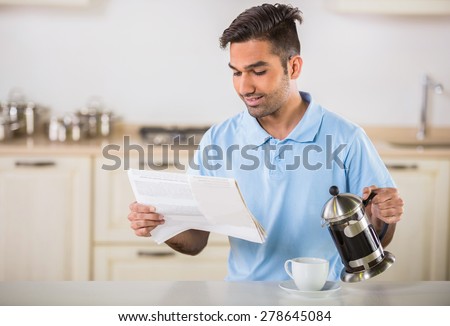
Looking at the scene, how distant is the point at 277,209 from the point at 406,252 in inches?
62.4

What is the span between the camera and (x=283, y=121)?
6.57ft

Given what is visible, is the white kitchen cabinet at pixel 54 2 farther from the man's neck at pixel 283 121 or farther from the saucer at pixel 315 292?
the saucer at pixel 315 292

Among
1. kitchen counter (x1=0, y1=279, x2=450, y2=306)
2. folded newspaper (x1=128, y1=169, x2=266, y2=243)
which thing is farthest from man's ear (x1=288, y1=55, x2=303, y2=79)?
kitchen counter (x1=0, y1=279, x2=450, y2=306)

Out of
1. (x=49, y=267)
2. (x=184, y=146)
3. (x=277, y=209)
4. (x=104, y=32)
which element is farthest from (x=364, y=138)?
(x=104, y=32)

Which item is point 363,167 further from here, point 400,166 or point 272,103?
point 400,166

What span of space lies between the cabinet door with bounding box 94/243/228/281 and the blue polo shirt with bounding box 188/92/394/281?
1338mm

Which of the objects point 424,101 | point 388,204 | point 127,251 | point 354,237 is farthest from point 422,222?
point 354,237

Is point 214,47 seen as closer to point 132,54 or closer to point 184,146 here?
point 132,54

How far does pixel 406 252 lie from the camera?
3.34 metres

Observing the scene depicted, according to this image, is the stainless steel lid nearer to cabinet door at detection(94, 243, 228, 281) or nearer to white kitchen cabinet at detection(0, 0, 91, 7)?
cabinet door at detection(94, 243, 228, 281)

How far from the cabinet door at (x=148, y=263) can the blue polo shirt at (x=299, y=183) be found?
52.7 inches

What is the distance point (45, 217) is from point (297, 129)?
5.32ft

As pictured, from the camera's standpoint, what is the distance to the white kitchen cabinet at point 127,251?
3.24 m

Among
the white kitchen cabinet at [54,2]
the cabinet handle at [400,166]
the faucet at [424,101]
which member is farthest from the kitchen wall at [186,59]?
the cabinet handle at [400,166]
